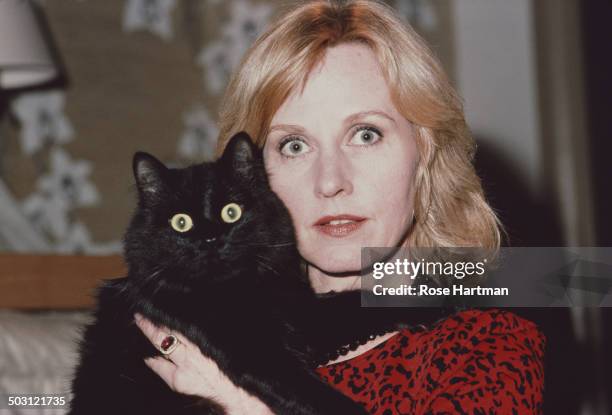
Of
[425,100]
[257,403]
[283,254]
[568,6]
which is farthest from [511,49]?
[257,403]

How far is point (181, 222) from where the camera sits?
145 cm

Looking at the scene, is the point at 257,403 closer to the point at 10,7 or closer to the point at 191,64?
the point at 10,7

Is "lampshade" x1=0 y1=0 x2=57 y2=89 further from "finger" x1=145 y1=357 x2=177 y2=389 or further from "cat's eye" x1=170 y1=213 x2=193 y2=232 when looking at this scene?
"finger" x1=145 y1=357 x2=177 y2=389

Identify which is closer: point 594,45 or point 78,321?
point 78,321

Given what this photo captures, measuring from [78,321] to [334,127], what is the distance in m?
1.28

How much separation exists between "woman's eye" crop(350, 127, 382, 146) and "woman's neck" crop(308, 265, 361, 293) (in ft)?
1.15

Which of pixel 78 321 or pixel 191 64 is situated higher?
pixel 191 64

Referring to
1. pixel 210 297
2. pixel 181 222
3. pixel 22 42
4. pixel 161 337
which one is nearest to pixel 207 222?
pixel 181 222

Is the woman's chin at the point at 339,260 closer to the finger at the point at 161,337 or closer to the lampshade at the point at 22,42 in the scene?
the finger at the point at 161,337

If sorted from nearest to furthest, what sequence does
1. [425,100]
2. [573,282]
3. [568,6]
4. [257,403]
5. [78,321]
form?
[257,403], [425,100], [78,321], [573,282], [568,6]

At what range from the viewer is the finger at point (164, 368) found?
1.41 m

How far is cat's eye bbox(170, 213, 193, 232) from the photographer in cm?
144

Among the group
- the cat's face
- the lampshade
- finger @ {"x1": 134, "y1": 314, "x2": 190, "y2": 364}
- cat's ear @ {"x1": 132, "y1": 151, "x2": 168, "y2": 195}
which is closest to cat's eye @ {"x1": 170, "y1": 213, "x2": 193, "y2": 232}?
the cat's face

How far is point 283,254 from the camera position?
1.53m
